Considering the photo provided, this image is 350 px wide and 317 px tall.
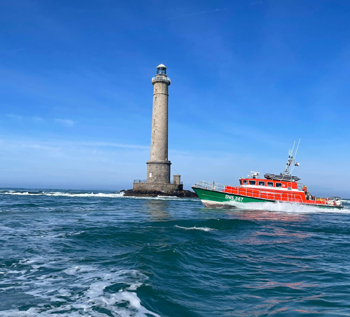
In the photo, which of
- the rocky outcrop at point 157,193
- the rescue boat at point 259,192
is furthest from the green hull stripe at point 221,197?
the rocky outcrop at point 157,193

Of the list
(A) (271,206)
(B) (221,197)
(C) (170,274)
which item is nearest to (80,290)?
(C) (170,274)

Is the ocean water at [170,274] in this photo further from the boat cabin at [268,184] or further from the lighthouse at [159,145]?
the lighthouse at [159,145]

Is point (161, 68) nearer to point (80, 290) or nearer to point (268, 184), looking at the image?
point (268, 184)

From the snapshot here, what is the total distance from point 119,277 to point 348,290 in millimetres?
5340

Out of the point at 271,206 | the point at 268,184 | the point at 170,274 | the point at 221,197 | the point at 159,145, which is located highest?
the point at 159,145

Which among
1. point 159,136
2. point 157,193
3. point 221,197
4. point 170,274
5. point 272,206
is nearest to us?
point 170,274

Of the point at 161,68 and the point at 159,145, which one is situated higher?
the point at 161,68

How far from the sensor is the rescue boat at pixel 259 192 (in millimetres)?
26328

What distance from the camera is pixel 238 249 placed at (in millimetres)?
10172

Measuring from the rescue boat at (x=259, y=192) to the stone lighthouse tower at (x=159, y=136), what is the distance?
27401mm

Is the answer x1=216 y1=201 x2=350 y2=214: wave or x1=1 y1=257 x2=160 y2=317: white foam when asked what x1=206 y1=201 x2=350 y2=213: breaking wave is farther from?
x1=1 y1=257 x2=160 y2=317: white foam

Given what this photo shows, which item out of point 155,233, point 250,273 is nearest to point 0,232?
point 155,233

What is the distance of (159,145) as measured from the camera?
5372 cm

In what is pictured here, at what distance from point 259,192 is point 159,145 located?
2987 cm
